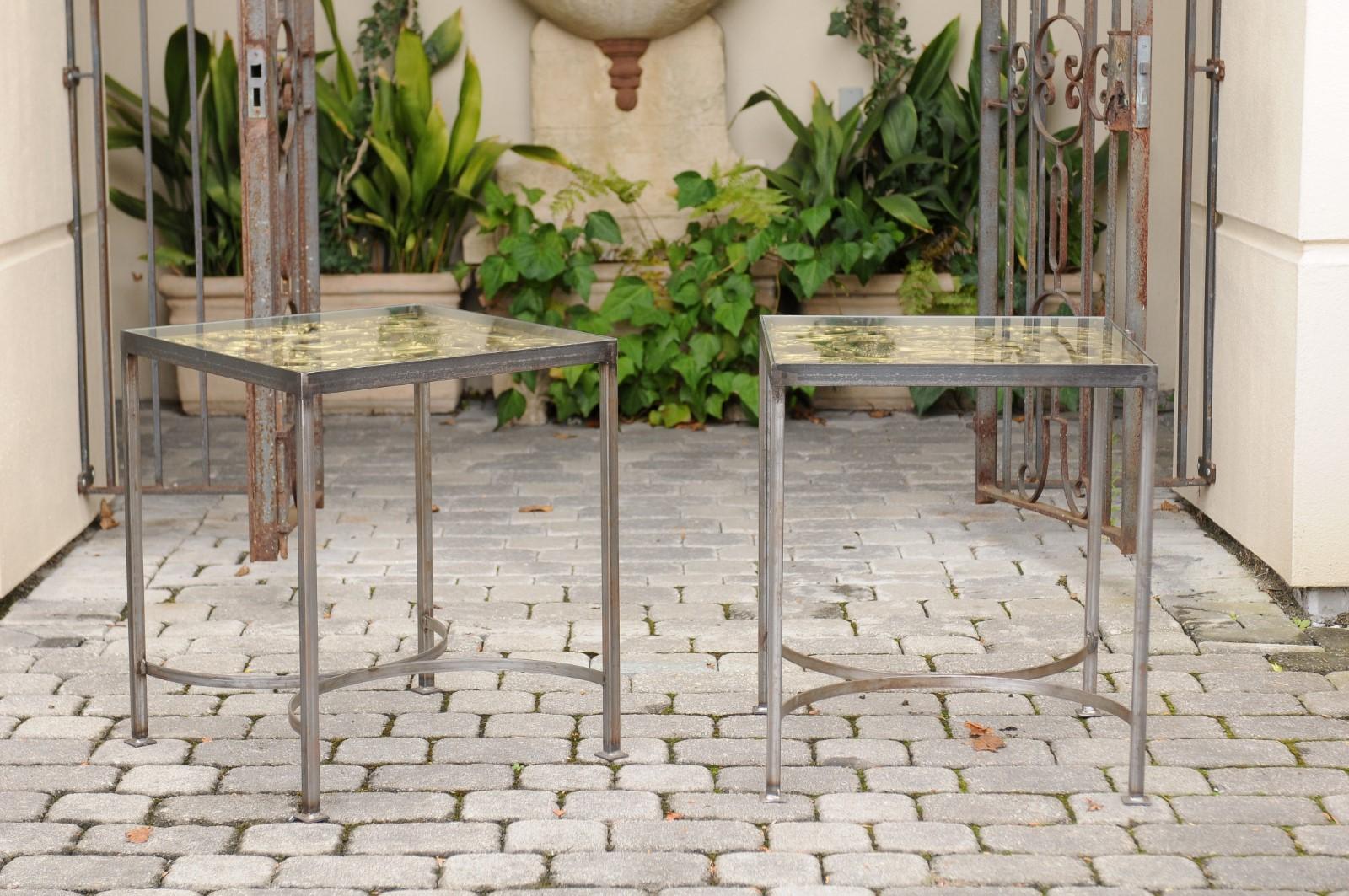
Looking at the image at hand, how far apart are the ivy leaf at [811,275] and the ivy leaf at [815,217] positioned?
122mm

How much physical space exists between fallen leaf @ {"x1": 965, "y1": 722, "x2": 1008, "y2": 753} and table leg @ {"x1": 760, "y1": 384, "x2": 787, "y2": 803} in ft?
1.51

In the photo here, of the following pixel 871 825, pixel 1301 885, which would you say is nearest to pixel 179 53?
pixel 871 825

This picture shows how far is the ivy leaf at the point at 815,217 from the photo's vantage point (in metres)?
6.38

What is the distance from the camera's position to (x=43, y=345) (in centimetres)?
472

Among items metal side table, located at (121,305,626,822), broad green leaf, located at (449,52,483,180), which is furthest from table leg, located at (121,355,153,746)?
broad green leaf, located at (449,52,483,180)

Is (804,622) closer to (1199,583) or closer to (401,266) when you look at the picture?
(1199,583)

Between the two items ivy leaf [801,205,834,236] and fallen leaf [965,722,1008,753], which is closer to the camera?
fallen leaf [965,722,1008,753]

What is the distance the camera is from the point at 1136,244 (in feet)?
14.3

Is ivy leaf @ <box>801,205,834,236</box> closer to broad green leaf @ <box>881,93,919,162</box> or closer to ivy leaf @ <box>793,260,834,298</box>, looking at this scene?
ivy leaf @ <box>793,260,834,298</box>

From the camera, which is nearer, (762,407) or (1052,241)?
(762,407)

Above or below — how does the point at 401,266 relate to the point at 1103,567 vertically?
above

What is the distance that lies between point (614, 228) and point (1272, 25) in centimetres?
286

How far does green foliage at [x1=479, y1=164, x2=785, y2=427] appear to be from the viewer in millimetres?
6391

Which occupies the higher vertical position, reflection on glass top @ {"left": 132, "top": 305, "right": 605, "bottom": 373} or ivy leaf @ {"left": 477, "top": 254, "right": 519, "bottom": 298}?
ivy leaf @ {"left": 477, "top": 254, "right": 519, "bottom": 298}
